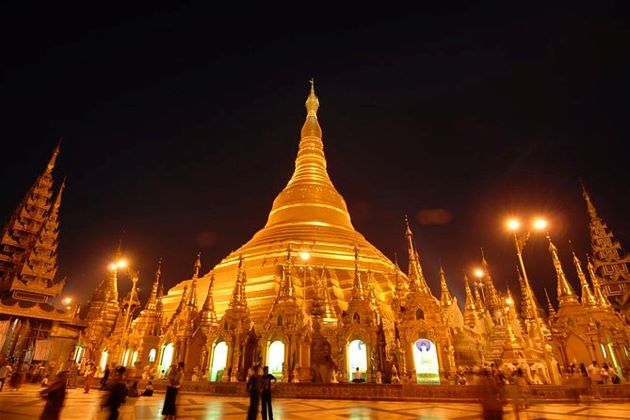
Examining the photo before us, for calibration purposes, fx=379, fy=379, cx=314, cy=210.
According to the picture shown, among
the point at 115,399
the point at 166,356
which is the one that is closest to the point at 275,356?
the point at 166,356

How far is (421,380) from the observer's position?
1711 cm

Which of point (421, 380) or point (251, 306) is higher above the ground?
point (251, 306)

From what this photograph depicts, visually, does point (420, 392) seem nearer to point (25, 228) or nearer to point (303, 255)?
point (303, 255)

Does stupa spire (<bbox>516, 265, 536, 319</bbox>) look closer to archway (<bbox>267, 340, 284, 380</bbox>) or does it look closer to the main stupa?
the main stupa

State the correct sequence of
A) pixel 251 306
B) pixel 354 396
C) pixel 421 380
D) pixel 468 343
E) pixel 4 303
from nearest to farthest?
pixel 354 396 → pixel 421 380 → pixel 468 343 → pixel 251 306 → pixel 4 303

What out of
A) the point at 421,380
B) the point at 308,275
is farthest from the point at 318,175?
the point at 421,380

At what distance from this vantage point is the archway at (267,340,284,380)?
1956 cm

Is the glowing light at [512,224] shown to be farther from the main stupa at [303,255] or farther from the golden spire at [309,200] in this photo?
the golden spire at [309,200]

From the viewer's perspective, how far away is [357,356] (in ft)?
63.4

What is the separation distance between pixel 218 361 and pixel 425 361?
35.6ft

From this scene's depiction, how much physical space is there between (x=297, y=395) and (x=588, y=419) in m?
9.67

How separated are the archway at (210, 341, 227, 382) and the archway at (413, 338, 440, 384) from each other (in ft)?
32.5

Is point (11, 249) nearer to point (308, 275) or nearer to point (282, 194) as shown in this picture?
point (282, 194)

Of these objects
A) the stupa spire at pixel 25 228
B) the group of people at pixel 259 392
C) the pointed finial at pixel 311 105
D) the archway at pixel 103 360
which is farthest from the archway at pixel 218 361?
the pointed finial at pixel 311 105
